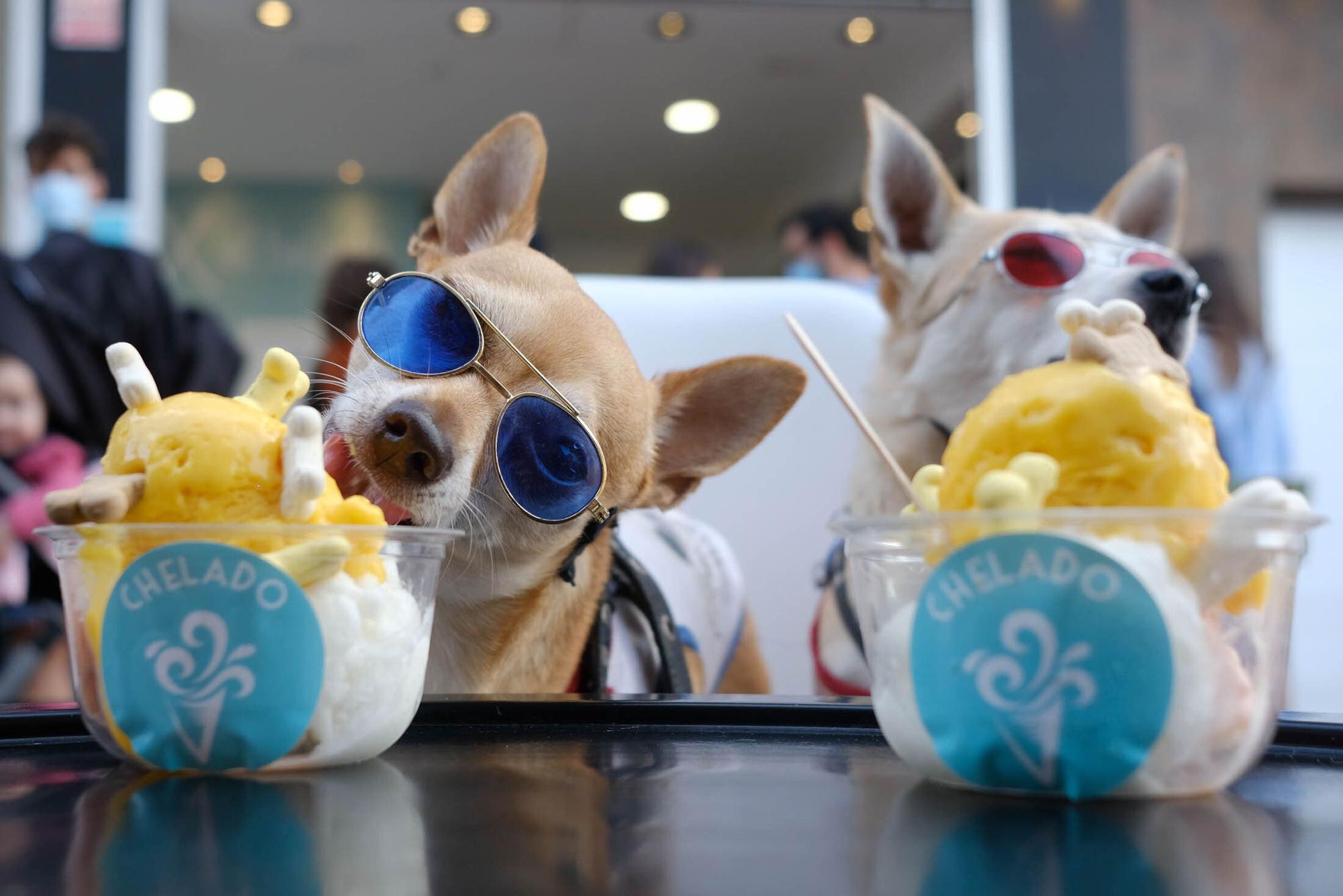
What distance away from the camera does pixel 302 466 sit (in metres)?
0.50

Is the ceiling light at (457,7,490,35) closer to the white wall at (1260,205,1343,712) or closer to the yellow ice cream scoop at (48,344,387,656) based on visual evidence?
the white wall at (1260,205,1343,712)

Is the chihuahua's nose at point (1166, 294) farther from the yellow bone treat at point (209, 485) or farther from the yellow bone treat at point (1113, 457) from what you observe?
the yellow bone treat at point (209, 485)

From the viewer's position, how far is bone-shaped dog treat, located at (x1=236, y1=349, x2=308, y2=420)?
0.57 metres

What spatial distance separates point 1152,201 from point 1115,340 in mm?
1212

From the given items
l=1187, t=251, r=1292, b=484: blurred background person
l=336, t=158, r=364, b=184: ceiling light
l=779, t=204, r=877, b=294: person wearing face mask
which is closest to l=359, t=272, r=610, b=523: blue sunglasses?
l=1187, t=251, r=1292, b=484: blurred background person

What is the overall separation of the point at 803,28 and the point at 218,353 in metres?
3.54

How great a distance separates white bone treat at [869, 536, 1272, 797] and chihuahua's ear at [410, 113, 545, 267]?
57 centimetres

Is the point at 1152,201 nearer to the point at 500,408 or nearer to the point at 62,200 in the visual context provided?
the point at 500,408

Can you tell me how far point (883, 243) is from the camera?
1539 mm

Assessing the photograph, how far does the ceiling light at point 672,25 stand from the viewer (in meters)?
5.08

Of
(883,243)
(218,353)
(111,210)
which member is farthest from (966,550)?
(111,210)

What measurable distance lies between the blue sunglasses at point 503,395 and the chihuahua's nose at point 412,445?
0.12 feet

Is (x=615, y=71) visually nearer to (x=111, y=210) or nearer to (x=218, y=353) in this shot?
(x=111, y=210)

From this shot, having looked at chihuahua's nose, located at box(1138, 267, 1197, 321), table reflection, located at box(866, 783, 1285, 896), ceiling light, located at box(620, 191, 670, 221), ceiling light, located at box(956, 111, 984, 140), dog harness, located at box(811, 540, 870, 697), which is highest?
ceiling light, located at box(620, 191, 670, 221)
